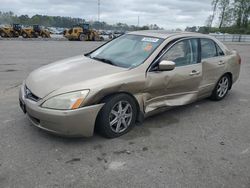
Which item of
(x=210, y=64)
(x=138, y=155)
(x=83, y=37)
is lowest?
(x=138, y=155)

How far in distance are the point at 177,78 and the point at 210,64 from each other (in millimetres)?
1082

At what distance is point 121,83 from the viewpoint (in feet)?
10.8

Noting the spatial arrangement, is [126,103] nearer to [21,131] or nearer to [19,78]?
[21,131]

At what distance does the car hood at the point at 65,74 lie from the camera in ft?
10.4

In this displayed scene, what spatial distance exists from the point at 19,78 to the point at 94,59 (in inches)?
146

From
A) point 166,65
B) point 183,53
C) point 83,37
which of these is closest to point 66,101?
point 166,65

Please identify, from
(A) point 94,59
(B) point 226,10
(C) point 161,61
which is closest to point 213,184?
(C) point 161,61

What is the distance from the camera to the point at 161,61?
373 cm

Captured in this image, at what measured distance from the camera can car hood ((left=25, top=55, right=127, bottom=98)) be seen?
10.4 ft

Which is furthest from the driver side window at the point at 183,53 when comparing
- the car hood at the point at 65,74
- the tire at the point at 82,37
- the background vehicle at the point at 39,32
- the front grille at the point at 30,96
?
the background vehicle at the point at 39,32

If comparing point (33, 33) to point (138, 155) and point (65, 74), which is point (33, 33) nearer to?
point (65, 74)

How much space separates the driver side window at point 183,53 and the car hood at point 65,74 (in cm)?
95

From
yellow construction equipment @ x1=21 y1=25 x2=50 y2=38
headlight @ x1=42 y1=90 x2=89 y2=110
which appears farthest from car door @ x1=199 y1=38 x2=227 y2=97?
yellow construction equipment @ x1=21 y1=25 x2=50 y2=38

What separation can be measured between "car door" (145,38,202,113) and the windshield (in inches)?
9.5
